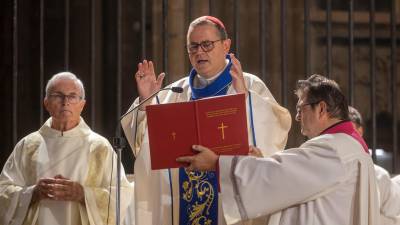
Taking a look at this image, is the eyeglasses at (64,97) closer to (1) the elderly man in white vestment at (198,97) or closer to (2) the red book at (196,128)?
(1) the elderly man in white vestment at (198,97)

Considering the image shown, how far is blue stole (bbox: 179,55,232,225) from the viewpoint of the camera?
18.0 feet

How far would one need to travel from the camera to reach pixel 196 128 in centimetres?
467

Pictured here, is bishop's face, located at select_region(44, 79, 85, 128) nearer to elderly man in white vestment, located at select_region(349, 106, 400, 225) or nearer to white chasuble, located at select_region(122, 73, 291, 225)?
white chasuble, located at select_region(122, 73, 291, 225)

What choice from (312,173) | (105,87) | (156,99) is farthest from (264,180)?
(105,87)

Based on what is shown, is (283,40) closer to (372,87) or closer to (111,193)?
(372,87)

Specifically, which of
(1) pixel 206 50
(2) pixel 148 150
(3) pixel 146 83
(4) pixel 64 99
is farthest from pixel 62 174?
(1) pixel 206 50

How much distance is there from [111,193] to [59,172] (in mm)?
391

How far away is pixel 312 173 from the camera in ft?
14.7

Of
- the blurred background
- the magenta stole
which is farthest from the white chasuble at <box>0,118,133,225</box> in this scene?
the blurred background

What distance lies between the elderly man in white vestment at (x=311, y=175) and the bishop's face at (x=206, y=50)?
0.90 m

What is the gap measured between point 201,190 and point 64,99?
1.09 m

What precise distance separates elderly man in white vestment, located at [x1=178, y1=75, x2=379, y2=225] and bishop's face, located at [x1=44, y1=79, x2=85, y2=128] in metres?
1.42

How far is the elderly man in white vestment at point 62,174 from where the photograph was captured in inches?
224

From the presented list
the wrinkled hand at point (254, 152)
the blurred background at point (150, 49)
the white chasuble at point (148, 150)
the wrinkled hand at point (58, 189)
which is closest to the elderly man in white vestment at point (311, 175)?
the wrinkled hand at point (254, 152)
